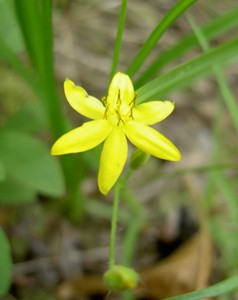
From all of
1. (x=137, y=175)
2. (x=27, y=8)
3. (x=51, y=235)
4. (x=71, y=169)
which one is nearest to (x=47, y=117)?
(x=71, y=169)

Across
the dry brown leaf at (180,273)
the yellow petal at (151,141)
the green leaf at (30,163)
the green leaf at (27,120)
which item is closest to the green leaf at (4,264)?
the green leaf at (30,163)

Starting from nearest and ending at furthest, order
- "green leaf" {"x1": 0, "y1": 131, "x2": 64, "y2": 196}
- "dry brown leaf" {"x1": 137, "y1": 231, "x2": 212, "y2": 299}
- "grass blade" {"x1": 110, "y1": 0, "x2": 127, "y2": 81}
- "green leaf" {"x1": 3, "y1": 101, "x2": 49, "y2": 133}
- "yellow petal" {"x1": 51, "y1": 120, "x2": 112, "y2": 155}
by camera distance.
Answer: "yellow petal" {"x1": 51, "y1": 120, "x2": 112, "y2": 155}, "grass blade" {"x1": 110, "y1": 0, "x2": 127, "y2": 81}, "green leaf" {"x1": 0, "y1": 131, "x2": 64, "y2": 196}, "green leaf" {"x1": 3, "y1": 101, "x2": 49, "y2": 133}, "dry brown leaf" {"x1": 137, "y1": 231, "x2": 212, "y2": 299}

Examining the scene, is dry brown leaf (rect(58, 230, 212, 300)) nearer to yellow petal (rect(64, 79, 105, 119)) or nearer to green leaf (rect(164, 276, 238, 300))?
green leaf (rect(164, 276, 238, 300))

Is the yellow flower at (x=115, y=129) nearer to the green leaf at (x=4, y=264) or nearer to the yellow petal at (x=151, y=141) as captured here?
the yellow petal at (x=151, y=141)

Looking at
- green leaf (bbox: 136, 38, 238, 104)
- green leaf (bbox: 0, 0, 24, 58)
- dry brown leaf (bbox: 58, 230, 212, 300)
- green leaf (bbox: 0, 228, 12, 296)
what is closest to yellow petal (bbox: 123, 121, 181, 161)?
green leaf (bbox: 136, 38, 238, 104)

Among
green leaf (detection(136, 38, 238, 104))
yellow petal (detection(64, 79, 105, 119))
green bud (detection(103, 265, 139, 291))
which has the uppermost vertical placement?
green leaf (detection(136, 38, 238, 104))

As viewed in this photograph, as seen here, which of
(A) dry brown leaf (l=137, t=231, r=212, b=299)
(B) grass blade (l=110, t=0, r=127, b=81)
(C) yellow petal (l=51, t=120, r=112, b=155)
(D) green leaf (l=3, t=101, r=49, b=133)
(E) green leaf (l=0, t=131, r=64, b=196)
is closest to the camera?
→ (C) yellow petal (l=51, t=120, r=112, b=155)

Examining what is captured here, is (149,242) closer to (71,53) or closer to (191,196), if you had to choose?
(191,196)

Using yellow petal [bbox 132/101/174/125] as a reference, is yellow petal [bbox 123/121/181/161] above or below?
below
